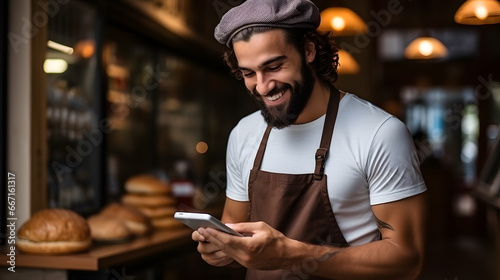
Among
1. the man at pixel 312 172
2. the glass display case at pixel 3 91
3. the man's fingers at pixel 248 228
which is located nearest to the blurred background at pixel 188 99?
the glass display case at pixel 3 91

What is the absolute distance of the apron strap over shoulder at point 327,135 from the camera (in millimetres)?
1850

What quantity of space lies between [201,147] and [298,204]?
498 centimetres

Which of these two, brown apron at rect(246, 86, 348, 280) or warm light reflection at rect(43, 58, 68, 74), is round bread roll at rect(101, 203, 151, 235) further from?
brown apron at rect(246, 86, 348, 280)

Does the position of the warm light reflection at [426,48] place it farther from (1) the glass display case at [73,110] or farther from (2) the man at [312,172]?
(2) the man at [312,172]

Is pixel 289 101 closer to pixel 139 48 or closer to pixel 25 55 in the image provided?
pixel 25 55

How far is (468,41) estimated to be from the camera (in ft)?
30.6

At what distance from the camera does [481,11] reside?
4.64 m

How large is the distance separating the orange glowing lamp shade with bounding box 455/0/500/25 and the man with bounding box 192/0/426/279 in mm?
2997

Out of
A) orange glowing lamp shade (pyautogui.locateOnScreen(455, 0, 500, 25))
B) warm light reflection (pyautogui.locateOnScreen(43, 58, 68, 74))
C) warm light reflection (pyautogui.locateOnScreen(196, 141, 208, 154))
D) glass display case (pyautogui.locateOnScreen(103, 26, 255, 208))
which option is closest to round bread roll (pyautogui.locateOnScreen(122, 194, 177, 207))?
glass display case (pyautogui.locateOnScreen(103, 26, 255, 208))

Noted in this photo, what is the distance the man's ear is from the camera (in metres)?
1.92

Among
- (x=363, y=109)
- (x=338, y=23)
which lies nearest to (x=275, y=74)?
(x=363, y=109)

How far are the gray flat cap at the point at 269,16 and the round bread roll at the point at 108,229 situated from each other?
68.3 inches

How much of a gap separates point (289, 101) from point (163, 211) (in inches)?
91.5

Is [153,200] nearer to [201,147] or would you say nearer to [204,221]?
[204,221]
